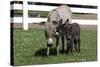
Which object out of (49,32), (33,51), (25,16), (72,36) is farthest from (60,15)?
(33,51)

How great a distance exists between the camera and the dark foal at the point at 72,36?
5.69 m

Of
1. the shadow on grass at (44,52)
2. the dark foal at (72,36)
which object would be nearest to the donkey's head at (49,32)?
the shadow on grass at (44,52)

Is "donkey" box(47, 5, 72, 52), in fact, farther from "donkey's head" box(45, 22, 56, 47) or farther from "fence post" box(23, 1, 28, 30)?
"fence post" box(23, 1, 28, 30)

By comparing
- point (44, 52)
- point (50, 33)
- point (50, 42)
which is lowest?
point (44, 52)

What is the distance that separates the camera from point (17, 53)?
5.14 metres

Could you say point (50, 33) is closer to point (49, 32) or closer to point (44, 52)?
point (49, 32)

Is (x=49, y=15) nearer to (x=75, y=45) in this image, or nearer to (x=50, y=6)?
(x=50, y=6)

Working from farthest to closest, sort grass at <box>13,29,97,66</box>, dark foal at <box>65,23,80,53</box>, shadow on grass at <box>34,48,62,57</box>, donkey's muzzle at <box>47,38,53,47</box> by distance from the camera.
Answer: dark foal at <box>65,23,80,53</box>
donkey's muzzle at <box>47,38,53,47</box>
shadow on grass at <box>34,48,62,57</box>
grass at <box>13,29,97,66</box>

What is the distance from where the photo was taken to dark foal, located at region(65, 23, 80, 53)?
5.69m

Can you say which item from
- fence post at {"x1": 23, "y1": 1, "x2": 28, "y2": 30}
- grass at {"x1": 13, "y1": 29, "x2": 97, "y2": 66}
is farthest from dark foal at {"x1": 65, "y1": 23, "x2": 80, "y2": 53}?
fence post at {"x1": 23, "y1": 1, "x2": 28, "y2": 30}

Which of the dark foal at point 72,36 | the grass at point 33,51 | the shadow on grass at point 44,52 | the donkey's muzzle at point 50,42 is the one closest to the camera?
the grass at point 33,51

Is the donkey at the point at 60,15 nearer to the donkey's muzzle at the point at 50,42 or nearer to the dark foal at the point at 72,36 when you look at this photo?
the dark foal at the point at 72,36

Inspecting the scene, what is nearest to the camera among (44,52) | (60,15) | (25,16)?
(25,16)

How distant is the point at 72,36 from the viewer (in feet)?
18.9
